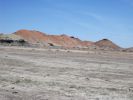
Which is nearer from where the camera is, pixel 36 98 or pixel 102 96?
pixel 36 98

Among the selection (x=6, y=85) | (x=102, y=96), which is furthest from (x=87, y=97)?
(x=6, y=85)

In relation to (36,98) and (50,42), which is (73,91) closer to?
(36,98)

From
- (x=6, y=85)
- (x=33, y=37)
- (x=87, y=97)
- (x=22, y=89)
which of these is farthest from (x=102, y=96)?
(x=33, y=37)

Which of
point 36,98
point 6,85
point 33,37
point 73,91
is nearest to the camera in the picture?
point 36,98

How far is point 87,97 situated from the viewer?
10.4m

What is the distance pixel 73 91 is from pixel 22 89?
6.86 feet

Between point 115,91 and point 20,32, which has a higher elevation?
point 20,32

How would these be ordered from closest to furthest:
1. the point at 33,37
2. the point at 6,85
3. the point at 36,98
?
the point at 36,98, the point at 6,85, the point at 33,37

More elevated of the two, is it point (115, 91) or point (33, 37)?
point (33, 37)

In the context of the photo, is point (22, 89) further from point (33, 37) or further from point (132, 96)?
point (33, 37)

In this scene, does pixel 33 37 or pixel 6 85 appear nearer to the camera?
pixel 6 85

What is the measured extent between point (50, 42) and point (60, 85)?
496 feet

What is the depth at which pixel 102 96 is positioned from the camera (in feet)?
35.5

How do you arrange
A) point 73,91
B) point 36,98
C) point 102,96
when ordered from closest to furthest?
point 36,98, point 102,96, point 73,91
